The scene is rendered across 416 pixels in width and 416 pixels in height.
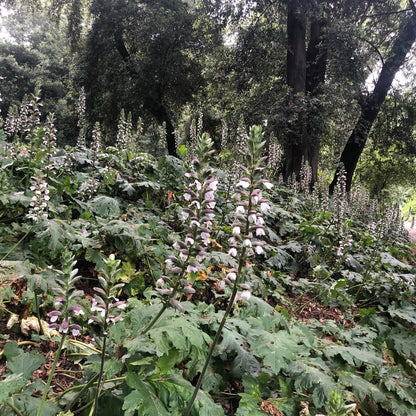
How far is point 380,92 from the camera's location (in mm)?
14312

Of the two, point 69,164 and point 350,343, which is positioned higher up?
point 69,164

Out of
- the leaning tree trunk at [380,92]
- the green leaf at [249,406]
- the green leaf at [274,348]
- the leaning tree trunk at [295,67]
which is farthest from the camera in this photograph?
the leaning tree trunk at [380,92]

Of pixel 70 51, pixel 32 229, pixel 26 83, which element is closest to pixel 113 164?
pixel 32 229

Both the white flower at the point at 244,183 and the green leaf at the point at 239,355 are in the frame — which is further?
the green leaf at the point at 239,355

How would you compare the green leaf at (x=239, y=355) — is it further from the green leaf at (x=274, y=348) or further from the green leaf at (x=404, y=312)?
the green leaf at (x=404, y=312)

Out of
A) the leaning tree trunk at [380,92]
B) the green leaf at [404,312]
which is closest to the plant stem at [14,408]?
the green leaf at [404,312]

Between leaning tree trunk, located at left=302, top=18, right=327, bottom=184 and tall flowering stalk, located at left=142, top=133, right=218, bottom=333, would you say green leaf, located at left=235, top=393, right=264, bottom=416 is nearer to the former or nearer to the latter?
tall flowering stalk, located at left=142, top=133, right=218, bottom=333

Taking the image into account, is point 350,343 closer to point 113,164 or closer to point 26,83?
point 113,164

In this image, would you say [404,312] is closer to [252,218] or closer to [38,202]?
[252,218]

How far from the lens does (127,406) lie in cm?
165

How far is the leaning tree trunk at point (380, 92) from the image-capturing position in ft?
42.4

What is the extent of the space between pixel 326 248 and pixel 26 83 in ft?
95.4

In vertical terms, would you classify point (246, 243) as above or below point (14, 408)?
above

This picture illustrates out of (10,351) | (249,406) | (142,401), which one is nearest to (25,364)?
(10,351)
